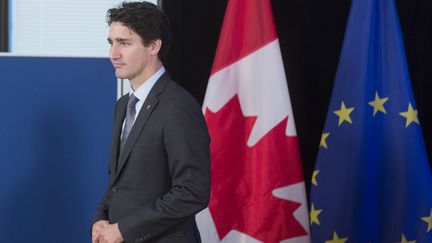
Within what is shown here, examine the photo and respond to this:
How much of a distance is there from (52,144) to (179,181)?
0.90 m

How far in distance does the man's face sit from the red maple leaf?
1.01 meters

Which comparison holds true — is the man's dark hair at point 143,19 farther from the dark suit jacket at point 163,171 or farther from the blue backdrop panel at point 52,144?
the blue backdrop panel at point 52,144

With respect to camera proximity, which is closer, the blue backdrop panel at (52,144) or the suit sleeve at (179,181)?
the suit sleeve at (179,181)

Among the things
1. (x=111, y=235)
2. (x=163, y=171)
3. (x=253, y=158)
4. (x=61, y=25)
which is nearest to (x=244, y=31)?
(x=253, y=158)

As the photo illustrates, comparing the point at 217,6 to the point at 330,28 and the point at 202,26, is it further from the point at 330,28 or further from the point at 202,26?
the point at 330,28

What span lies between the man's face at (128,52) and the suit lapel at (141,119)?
0.06 m

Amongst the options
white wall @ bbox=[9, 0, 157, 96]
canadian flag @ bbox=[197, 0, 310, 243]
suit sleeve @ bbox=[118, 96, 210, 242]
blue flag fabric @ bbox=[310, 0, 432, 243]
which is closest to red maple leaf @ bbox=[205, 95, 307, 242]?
canadian flag @ bbox=[197, 0, 310, 243]

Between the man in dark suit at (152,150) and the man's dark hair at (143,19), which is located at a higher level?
the man's dark hair at (143,19)

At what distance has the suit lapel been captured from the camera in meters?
1.52

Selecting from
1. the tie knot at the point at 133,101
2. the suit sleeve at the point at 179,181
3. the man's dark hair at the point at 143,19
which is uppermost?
the man's dark hair at the point at 143,19

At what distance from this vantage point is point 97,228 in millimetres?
1563

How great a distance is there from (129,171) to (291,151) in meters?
1.15

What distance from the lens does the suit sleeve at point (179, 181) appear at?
1.46m

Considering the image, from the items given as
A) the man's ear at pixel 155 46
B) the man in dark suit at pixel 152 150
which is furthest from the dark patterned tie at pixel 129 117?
the man's ear at pixel 155 46
